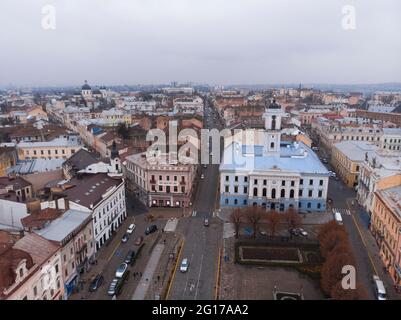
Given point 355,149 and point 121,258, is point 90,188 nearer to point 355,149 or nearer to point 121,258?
point 121,258

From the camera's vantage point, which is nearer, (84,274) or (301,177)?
(84,274)

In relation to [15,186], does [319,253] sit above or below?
below

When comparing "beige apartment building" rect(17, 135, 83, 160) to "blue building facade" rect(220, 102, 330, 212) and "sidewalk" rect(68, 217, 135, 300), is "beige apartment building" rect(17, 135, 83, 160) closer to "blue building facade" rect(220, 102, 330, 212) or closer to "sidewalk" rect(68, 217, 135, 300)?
"sidewalk" rect(68, 217, 135, 300)

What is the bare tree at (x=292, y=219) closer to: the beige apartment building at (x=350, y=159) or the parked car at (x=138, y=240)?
the parked car at (x=138, y=240)
